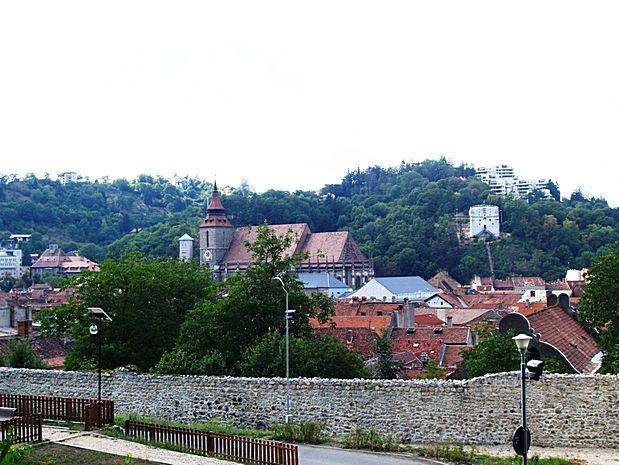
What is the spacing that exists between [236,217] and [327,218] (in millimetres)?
25340

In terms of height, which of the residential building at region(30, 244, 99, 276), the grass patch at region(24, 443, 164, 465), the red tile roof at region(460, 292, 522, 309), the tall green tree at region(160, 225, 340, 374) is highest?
the residential building at region(30, 244, 99, 276)

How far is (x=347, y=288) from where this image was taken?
4825 inches

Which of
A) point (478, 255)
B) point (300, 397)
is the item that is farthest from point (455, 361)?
point (478, 255)

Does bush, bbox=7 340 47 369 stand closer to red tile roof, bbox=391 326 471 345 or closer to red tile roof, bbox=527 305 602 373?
red tile roof, bbox=527 305 602 373

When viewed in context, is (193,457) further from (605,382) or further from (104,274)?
(104,274)

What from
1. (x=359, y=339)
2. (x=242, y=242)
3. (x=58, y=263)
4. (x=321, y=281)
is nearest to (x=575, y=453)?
(x=359, y=339)

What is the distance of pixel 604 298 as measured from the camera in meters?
26.5

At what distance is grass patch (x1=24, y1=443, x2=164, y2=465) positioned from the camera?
1401 centimetres

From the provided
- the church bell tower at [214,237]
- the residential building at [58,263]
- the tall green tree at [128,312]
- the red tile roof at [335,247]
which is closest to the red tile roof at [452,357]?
the tall green tree at [128,312]

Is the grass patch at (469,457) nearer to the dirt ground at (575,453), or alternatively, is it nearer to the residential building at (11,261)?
the dirt ground at (575,453)

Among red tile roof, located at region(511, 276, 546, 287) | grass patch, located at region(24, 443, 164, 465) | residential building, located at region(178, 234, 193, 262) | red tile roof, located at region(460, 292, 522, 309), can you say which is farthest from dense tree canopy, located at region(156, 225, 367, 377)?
residential building, located at region(178, 234, 193, 262)

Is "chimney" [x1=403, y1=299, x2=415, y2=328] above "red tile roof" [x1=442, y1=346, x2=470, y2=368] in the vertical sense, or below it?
above

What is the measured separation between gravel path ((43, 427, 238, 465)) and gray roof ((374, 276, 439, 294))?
312 feet

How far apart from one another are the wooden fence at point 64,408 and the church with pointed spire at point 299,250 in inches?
4295
